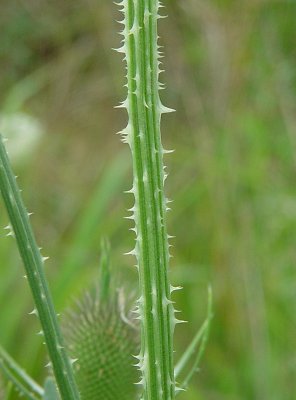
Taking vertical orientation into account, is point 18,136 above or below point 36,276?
above

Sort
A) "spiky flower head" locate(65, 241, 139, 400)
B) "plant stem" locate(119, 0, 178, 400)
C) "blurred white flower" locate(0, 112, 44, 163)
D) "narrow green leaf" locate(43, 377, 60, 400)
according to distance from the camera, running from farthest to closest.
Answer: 1. "blurred white flower" locate(0, 112, 44, 163)
2. "spiky flower head" locate(65, 241, 139, 400)
3. "narrow green leaf" locate(43, 377, 60, 400)
4. "plant stem" locate(119, 0, 178, 400)

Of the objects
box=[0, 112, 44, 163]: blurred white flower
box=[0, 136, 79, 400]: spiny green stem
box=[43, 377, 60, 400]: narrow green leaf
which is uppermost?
box=[0, 112, 44, 163]: blurred white flower

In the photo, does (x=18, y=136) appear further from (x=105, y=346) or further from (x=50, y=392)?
(x=50, y=392)

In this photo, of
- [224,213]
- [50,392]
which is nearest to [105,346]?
[50,392]

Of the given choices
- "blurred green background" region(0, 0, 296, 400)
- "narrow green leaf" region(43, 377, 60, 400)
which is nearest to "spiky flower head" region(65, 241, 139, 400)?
"narrow green leaf" region(43, 377, 60, 400)

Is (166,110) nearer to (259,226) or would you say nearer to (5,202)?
(5,202)

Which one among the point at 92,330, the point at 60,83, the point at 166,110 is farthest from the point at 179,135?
the point at 166,110

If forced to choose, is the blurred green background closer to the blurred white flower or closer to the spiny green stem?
the blurred white flower
